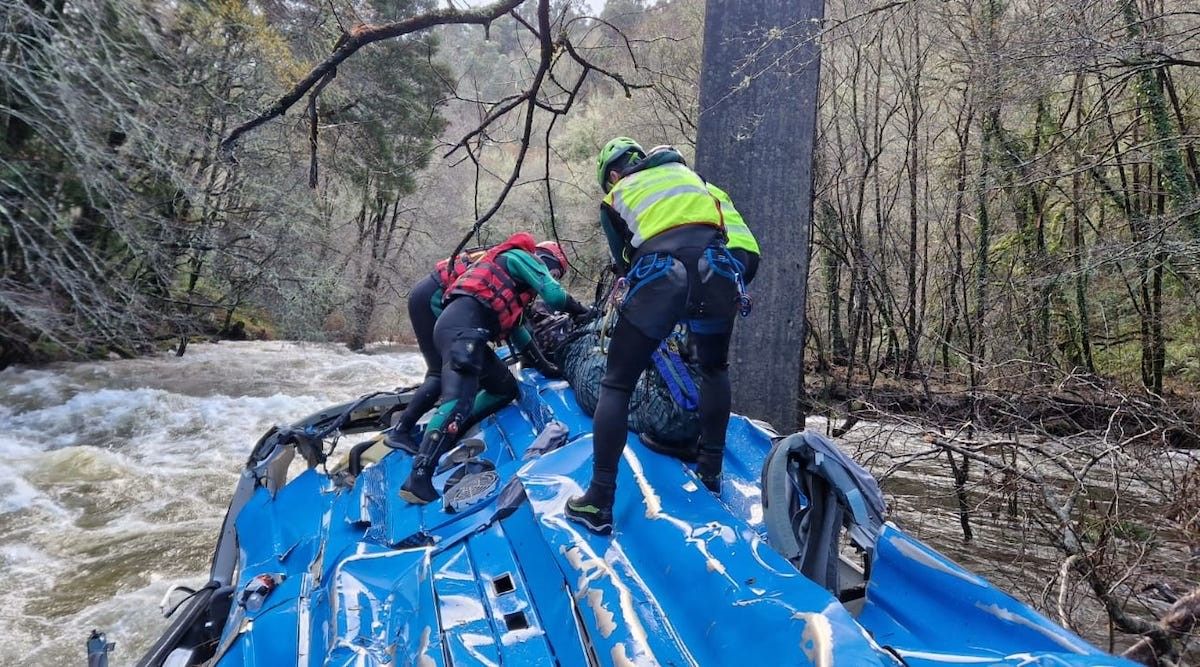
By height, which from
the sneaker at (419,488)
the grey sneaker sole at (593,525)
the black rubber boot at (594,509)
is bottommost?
the sneaker at (419,488)

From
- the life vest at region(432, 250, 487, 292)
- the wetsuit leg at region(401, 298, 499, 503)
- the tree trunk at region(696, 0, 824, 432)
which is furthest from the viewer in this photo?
the life vest at region(432, 250, 487, 292)

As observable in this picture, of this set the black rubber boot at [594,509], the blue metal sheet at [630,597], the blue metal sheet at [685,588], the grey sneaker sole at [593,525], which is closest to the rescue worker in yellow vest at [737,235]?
the blue metal sheet at [630,597]

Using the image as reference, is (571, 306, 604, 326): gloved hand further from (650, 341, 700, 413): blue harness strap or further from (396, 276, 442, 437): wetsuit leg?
(650, 341, 700, 413): blue harness strap

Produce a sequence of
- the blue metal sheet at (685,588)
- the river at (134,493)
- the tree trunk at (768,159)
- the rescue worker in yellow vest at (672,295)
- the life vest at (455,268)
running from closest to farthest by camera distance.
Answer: the blue metal sheet at (685,588) < the rescue worker in yellow vest at (672,295) < the tree trunk at (768,159) < the river at (134,493) < the life vest at (455,268)

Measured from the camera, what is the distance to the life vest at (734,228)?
10.6 feet

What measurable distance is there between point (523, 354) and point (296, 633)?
238 centimetres

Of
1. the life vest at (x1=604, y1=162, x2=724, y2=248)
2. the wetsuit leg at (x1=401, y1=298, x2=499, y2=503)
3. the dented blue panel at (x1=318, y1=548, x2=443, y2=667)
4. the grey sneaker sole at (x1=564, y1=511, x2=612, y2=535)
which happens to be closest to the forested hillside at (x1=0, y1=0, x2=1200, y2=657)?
the wetsuit leg at (x1=401, y1=298, x2=499, y2=503)

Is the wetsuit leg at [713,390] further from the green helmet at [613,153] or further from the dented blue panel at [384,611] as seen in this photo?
A: the dented blue panel at [384,611]

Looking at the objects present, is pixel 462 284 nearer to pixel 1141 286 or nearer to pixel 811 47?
pixel 811 47

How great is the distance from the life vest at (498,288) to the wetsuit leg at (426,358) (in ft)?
1.38

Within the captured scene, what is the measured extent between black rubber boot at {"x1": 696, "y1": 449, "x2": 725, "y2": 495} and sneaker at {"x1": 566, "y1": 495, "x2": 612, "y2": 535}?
1.70ft

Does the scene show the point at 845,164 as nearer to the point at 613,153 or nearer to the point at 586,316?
the point at 586,316

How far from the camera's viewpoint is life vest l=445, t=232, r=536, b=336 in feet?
15.4

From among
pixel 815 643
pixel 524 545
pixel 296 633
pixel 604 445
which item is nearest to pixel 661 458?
pixel 604 445
